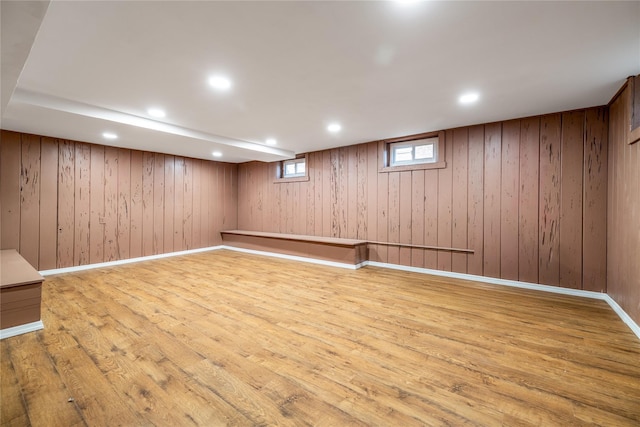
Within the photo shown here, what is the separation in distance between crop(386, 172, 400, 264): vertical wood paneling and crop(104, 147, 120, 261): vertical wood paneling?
17.1ft

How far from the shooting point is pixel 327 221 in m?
5.70

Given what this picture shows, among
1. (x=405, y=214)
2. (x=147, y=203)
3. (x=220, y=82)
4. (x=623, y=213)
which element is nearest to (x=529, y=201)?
(x=623, y=213)

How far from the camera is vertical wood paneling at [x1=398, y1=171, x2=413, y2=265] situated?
461 cm

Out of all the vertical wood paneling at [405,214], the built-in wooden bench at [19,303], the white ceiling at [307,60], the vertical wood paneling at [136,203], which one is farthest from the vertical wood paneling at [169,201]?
the vertical wood paneling at [405,214]

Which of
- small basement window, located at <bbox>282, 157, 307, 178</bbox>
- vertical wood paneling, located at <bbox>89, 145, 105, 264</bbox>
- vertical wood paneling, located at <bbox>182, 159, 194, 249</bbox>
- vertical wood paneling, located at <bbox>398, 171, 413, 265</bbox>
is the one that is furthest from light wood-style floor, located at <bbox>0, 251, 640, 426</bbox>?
small basement window, located at <bbox>282, 157, 307, 178</bbox>

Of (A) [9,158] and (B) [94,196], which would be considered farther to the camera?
(B) [94,196]

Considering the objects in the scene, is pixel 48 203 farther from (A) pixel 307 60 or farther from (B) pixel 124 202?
(A) pixel 307 60

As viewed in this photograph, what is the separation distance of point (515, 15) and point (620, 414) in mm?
2379

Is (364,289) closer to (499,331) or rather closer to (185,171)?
(499,331)

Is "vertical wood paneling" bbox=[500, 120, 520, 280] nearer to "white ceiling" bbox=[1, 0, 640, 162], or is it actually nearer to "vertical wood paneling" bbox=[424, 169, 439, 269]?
"white ceiling" bbox=[1, 0, 640, 162]

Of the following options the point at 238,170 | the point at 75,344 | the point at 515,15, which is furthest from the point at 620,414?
the point at 238,170

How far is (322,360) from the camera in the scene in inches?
76.5

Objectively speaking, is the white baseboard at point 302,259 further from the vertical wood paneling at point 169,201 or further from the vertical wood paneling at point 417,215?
the vertical wood paneling at point 169,201

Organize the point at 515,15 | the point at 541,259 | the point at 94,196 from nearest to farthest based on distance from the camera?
the point at 515,15, the point at 541,259, the point at 94,196
